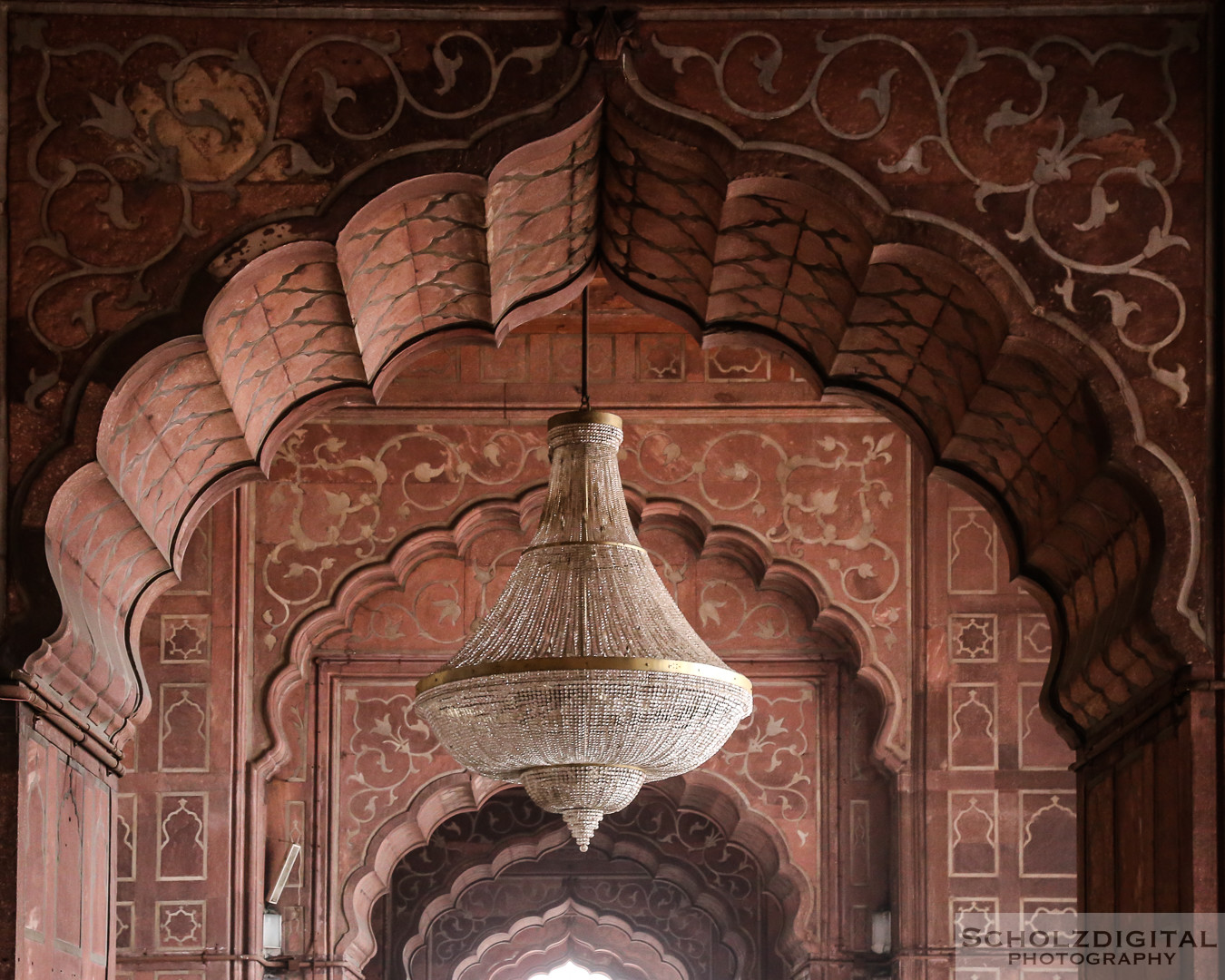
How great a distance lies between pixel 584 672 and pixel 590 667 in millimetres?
25

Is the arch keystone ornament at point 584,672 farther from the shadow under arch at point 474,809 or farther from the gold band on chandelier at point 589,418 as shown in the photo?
the shadow under arch at point 474,809

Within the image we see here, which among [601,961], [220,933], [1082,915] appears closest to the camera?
[1082,915]

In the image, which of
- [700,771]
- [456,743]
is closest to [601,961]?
[700,771]

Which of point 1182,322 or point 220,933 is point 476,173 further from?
point 220,933

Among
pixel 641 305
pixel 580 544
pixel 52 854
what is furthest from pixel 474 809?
pixel 52 854

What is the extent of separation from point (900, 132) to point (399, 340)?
1.52 metres

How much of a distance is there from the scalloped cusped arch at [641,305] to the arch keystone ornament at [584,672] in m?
1.16

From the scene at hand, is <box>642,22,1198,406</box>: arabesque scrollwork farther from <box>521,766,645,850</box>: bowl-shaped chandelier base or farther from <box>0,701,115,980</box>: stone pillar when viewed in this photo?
<box>521,766,645,850</box>: bowl-shaped chandelier base

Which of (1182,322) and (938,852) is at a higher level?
(1182,322)

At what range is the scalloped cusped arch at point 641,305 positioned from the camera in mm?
4184

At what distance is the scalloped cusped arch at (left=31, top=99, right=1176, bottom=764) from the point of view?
13.7 feet

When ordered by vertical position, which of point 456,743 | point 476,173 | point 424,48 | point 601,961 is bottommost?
point 601,961

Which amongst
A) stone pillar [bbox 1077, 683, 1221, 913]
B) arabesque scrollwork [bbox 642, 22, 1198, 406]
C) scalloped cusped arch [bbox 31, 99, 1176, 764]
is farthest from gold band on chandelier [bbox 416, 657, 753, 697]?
arabesque scrollwork [bbox 642, 22, 1198, 406]

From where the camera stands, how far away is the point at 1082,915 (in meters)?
4.66
